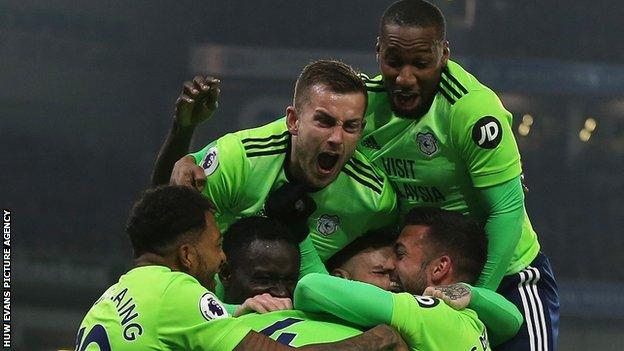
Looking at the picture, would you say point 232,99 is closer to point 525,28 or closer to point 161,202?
point 525,28

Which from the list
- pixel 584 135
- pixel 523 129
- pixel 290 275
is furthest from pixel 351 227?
pixel 584 135

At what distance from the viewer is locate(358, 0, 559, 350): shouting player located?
310 centimetres

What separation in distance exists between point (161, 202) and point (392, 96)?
0.77 meters

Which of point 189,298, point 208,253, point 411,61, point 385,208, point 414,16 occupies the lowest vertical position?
point 189,298

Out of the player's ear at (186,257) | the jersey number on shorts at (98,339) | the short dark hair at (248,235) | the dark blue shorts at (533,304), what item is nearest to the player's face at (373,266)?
the short dark hair at (248,235)

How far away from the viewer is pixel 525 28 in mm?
5824

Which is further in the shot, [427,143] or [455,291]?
[427,143]

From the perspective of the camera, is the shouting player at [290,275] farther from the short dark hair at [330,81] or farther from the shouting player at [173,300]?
the short dark hair at [330,81]

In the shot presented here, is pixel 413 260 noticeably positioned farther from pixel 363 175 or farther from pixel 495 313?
pixel 363 175

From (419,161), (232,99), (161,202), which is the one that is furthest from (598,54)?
(161,202)

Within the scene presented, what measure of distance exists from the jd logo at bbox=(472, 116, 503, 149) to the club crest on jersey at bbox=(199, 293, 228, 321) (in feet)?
2.84

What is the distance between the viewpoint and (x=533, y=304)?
335 centimetres

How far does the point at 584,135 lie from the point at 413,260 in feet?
10.3

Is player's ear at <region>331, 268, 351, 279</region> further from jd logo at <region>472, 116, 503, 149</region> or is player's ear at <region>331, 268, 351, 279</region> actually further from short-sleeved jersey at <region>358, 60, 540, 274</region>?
jd logo at <region>472, 116, 503, 149</region>
